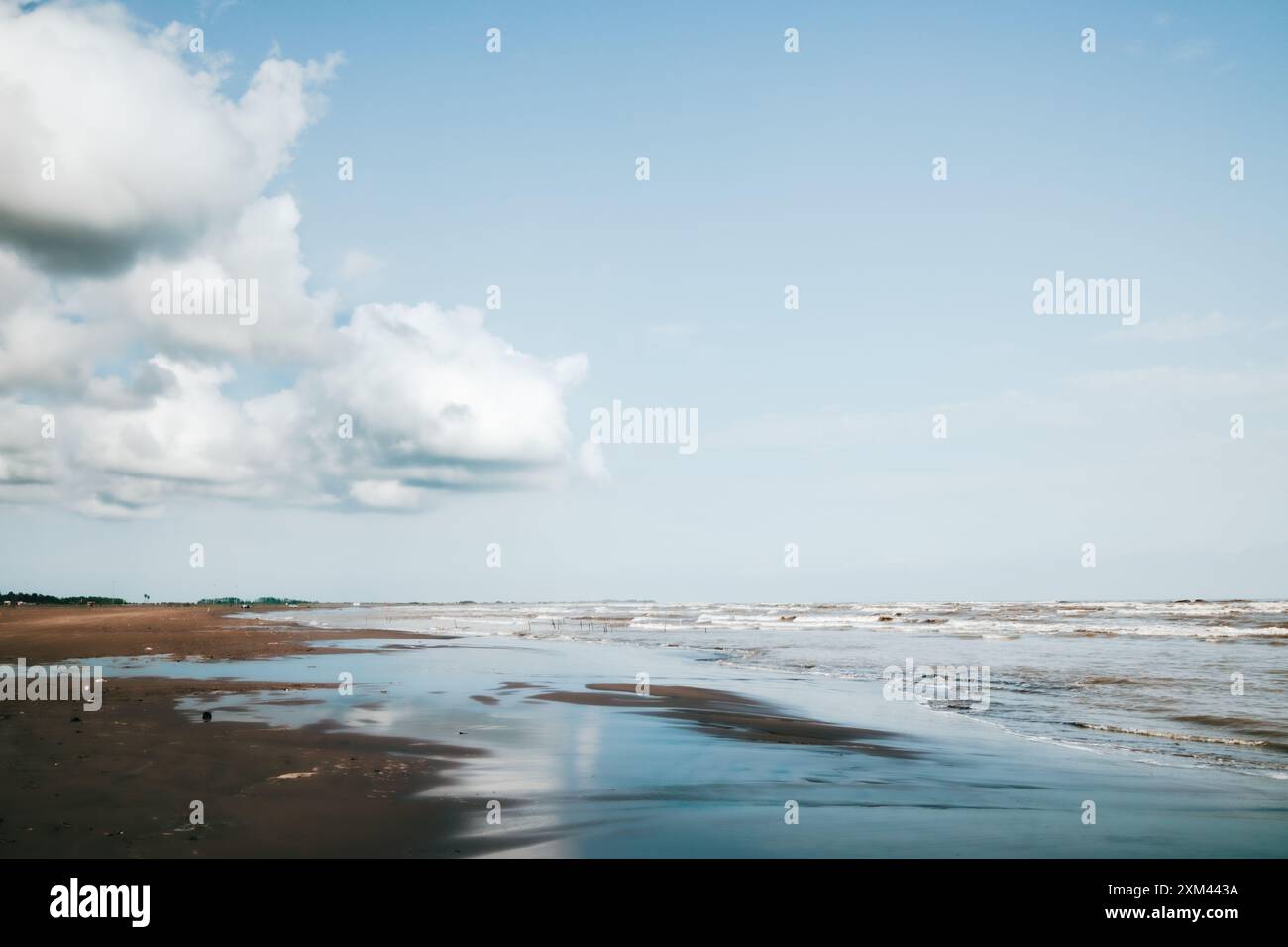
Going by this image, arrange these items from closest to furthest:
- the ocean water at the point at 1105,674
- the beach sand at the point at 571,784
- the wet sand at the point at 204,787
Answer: the wet sand at the point at 204,787 → the beach sand at the point at 571,784 → the ocean water at the point at 1105,674

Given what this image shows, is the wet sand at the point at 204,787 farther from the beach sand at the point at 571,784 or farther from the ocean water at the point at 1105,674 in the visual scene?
the ocean water at the point at 1105,674

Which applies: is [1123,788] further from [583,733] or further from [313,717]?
[313,717]

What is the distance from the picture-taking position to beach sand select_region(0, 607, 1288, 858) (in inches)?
284

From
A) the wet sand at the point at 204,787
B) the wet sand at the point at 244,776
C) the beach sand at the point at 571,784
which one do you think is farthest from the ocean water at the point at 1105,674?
the wet sand at the point at 204,787

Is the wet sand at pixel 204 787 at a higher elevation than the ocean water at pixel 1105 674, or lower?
higher

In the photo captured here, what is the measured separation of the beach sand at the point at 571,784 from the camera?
7.22m

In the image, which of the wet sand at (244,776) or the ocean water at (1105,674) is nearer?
the wet sand at (244,776)

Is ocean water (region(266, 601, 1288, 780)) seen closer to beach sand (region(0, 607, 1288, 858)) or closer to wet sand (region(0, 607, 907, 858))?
beach sand (region(0, 607, 1288, 858))

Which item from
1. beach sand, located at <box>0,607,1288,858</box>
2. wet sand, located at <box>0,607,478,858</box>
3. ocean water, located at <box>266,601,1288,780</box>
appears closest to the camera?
wet sand, located at <box>0,607,478,858</box>

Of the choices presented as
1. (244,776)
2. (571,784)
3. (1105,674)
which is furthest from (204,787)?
(1105,674)

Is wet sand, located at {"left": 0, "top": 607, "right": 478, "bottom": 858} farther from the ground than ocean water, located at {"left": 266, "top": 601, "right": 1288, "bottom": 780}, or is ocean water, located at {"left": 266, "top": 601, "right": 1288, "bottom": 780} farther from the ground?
wet sand, located at {"left": 0, "top": 607, "right": 478, "bottom": 858}

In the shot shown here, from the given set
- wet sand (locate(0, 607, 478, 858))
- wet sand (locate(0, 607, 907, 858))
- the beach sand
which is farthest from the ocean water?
wet sand (locate(0, 607, 478, 858))
